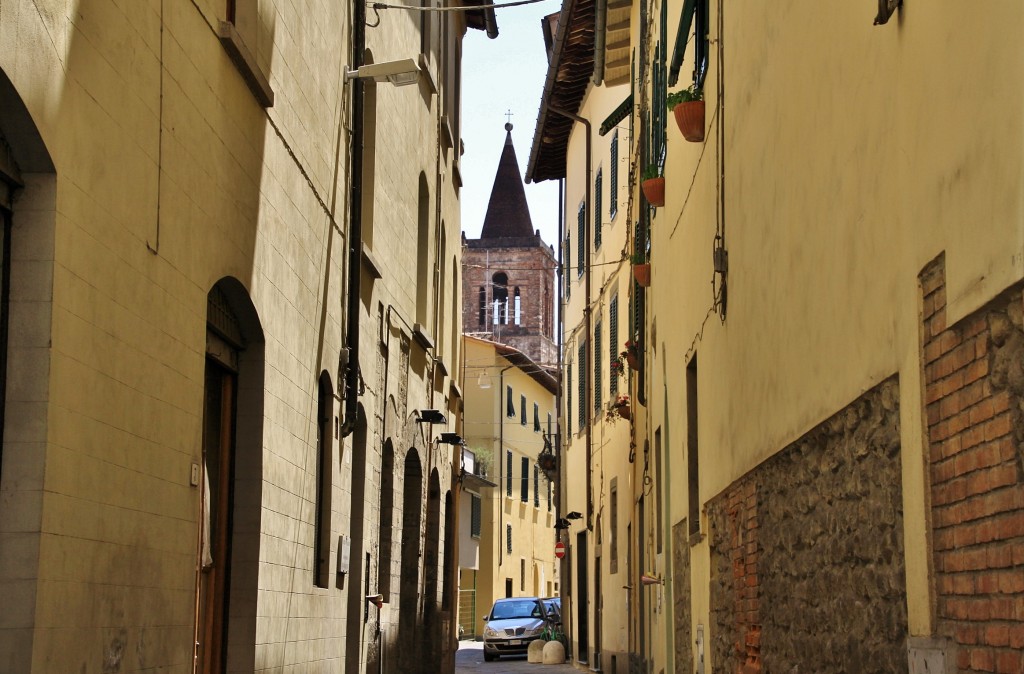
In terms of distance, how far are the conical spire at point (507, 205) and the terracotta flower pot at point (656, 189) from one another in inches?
2104

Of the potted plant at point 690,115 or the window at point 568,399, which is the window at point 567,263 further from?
the potted plant at point 690,115

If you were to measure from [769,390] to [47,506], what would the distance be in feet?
11.0

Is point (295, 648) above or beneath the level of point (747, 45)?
beneath

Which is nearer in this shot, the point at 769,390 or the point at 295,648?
the point at 769,390

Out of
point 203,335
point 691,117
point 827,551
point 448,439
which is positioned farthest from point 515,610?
point 827,551

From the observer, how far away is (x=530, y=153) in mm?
26828

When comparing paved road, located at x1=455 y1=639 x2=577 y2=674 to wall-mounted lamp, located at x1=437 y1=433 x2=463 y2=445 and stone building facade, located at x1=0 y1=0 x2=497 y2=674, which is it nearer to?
wall-mounted lamp, located at x1=437 y1=433 x2=463 y2=445

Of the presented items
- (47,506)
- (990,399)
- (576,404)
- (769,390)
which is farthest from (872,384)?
(576,404)

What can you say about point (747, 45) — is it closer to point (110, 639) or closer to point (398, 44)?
point (110, 639)

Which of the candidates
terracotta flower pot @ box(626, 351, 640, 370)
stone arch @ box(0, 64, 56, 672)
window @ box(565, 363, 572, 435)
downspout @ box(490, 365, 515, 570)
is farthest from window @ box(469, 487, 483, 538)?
stone arch @ box(0, 64, 56, 672)

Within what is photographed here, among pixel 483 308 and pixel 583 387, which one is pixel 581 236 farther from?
pixel 483 308

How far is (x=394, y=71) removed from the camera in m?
10.6

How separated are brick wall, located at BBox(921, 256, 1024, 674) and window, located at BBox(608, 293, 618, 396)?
15206 millimetres

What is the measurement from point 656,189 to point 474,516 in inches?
1194
